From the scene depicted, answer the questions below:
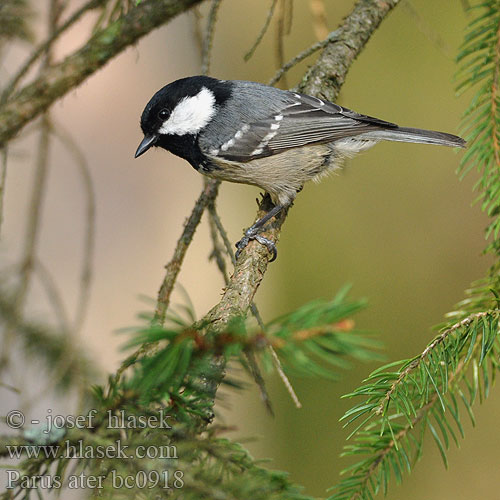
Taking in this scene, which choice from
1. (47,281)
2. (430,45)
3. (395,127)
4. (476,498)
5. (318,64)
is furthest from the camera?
(430,45)

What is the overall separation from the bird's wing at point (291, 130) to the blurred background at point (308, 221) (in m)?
0.68

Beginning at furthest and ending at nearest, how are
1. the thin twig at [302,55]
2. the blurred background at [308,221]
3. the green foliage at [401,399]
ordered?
1. the blurred background at [308,221]
2. the thin twig at [302,55]
3. the green foliage at [401,399]

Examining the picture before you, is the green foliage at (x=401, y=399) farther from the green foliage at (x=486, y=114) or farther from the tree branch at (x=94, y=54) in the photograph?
the tree branch at (x=94, y=54)

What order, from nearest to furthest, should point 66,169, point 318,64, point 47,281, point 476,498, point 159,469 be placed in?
point 159,469, point 47,281, point 318,64, point 476,498, point 66,169

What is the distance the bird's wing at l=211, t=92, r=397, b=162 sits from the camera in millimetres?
1920

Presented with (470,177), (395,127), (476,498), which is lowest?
(476,498)

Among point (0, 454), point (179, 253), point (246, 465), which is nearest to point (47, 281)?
point (179, 253)

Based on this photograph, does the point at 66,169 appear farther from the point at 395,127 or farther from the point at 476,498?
the point at 476,498

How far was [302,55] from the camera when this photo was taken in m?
1.60

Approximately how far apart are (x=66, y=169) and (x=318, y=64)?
2.00 m

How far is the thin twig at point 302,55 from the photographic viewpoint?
62.8 inches

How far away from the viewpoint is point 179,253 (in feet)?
4.69

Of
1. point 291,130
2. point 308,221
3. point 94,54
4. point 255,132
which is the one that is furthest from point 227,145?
point 308,221

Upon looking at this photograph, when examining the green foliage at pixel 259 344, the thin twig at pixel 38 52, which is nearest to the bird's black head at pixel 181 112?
the thin twig at pixel 38 52
